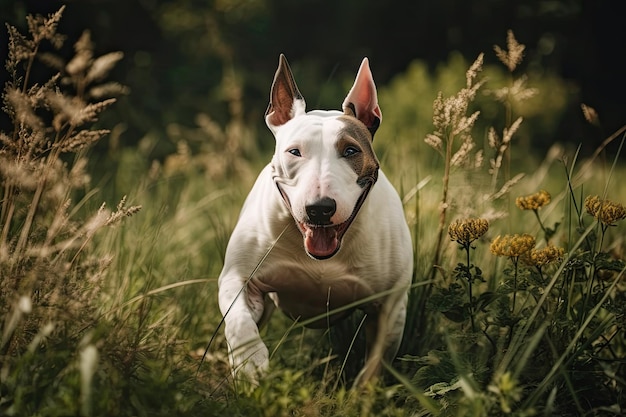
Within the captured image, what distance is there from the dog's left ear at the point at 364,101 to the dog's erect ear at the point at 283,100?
0.17m

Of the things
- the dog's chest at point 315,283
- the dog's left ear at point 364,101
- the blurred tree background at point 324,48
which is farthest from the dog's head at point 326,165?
the blurred tree background at point 324,48

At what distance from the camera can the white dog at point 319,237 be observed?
8.43ft

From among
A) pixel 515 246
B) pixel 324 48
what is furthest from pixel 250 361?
pixel 324 48

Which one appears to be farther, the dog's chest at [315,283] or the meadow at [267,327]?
the dog's chest at [315,283]

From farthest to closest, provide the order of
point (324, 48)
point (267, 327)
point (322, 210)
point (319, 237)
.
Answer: point (324, 48) → point (267, 327) → point (319, 237) → point (322, 210)

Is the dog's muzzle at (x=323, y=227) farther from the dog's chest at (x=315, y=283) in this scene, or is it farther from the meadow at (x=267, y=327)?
the meadow at (x=267, y=327)

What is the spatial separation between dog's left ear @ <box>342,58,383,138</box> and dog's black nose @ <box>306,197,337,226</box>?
1.52ft

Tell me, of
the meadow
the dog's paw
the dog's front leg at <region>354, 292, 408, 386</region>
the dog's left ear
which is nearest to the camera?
the meadow

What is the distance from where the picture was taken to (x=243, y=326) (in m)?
2.61

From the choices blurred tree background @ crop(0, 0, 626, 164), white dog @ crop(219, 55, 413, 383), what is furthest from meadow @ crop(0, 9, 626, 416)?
blurred tree background @ crop(0, 0, 626, 164)

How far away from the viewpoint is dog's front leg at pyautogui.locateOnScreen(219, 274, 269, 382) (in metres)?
2.45

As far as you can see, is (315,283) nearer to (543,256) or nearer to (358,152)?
(358,152)

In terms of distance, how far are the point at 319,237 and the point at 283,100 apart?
21.8 inches

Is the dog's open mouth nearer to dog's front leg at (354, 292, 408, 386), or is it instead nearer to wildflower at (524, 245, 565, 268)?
dog's front leg at (354, 292, 408, 386)
